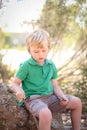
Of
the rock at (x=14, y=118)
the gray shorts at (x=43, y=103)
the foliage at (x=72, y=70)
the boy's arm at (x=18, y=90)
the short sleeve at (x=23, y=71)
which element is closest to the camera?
the boy's arm at (x=18, y=90)

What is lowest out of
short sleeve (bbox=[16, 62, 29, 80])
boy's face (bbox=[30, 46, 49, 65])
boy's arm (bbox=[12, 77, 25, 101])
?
boy's arm (bbox=[12, 77, 25, 101])

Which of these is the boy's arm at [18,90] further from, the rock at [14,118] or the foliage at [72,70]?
the foliage at [72,70]

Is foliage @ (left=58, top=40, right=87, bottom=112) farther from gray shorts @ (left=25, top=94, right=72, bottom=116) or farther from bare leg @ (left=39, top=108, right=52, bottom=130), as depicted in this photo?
bare leg @ (left=39, top=108, right=52, bottom=130)

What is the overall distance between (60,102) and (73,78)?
8.17 ft

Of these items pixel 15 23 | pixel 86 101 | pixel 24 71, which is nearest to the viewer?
pixel 24 71

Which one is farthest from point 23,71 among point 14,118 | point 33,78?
point 14,118

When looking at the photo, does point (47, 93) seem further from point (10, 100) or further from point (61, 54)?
point (61, 54)

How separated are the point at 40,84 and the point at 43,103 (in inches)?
7.7

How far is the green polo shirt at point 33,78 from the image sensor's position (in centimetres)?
363

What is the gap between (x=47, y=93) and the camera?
3.72m

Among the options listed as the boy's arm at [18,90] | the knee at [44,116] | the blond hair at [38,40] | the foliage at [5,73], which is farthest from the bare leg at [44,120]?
the foliage at [5,73]

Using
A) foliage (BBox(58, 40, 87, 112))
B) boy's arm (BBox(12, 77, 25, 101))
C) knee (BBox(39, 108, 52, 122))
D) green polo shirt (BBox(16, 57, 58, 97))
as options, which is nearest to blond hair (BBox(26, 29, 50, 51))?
green polo shirt (BBox(16, 57, 58, 97))

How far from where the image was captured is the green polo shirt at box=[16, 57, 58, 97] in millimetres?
3632

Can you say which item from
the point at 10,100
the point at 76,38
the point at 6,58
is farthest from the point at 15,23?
the point at 10,100
